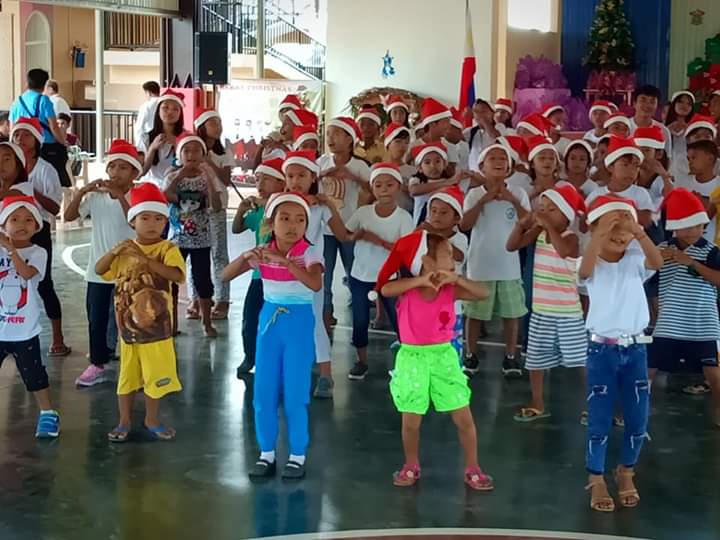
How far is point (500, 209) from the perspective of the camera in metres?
6.45

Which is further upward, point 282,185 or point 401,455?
point 282,185

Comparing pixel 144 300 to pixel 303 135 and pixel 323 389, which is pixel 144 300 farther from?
pixel 303 135

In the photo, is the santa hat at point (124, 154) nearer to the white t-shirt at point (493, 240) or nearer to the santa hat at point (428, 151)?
the santa hat at point (428, 151)

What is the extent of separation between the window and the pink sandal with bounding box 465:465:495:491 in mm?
13245

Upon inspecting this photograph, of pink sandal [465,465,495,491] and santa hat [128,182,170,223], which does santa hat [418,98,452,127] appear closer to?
santa hat [128,182,170,223]

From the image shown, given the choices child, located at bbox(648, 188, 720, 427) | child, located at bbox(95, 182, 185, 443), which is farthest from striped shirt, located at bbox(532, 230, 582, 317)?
child, located at bbox(95, 182, 185, 443)

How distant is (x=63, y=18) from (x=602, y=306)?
20.5 metres

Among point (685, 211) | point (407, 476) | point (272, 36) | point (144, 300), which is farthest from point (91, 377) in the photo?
point (272, 36)

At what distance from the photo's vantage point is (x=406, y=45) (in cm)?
1641

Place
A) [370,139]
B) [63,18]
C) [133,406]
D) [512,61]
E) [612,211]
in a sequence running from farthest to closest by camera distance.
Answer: [63,18] < [512,61] < [370,139] < [133,406] < [612,211]

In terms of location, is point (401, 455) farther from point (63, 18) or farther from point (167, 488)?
point (63, 18)

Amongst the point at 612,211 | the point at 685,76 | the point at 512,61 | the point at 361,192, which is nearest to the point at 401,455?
the point at 612,211

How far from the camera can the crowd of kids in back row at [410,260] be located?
4.51 metres

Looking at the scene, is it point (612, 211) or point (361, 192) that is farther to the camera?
point (361, 192)
